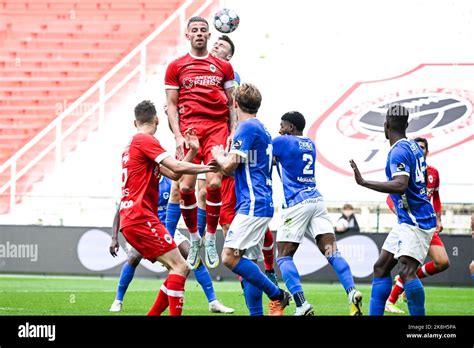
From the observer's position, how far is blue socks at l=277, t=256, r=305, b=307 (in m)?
9.47

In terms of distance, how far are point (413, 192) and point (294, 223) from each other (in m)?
1.74

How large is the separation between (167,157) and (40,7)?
18.1 meters

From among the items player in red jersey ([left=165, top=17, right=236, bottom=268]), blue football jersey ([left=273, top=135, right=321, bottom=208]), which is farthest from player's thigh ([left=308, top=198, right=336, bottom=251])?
player in red jersey ([left=165, top=17, right=236, bottom=268])

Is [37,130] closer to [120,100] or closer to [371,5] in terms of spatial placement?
[120,100]

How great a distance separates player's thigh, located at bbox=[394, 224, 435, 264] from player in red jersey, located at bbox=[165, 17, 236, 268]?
2.03m

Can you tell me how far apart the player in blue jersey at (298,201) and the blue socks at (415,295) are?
4.32ft

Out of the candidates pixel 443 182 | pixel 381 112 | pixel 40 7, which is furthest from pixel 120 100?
pixel 443 182

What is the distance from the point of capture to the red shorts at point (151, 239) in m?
8.27

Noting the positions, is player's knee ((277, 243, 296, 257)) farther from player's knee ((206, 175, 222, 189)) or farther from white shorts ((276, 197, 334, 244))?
player's knee ((206, 175, 222, 189))

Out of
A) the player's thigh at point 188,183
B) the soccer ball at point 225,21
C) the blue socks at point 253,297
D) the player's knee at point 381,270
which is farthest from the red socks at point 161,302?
the soccer ball at point 225,21

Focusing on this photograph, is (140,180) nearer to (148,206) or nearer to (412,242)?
(148,206)

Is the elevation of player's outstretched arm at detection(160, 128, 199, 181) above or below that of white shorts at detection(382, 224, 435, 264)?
above

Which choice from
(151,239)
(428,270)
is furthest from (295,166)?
(428,270)

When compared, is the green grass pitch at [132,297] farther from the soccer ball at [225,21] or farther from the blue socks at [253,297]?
the soccer ball at [225,21]
